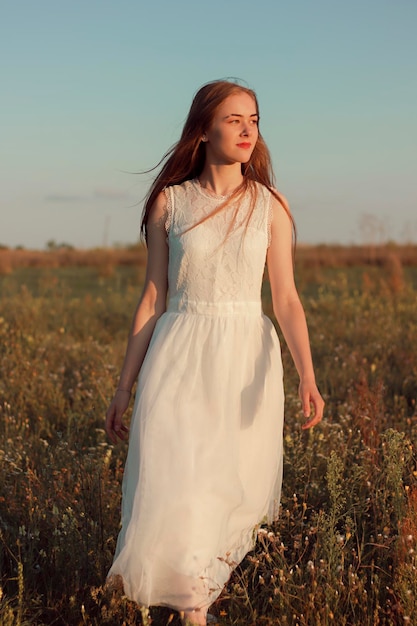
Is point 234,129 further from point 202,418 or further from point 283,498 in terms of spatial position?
point 283,498

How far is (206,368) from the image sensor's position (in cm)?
285

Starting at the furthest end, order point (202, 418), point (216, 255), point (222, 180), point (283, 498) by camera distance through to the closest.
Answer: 1. point (283, 498)
2. point (222, 180)
3. point (216, 255)
4. point (202, 418)

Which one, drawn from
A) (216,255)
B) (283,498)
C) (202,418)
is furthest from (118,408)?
(283,498)

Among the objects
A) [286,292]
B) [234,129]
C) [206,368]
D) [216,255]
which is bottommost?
[206,368]

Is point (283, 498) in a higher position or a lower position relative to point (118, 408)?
lower

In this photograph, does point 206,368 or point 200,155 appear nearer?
point 206,368

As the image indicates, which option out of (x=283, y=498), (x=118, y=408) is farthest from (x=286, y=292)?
(x=283, y=498)

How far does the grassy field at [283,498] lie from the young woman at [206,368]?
18 cm

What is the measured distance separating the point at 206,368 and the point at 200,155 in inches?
36.2

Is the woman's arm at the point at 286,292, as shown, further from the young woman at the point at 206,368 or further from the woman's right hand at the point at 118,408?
the woman's right hand at the point at 118,408

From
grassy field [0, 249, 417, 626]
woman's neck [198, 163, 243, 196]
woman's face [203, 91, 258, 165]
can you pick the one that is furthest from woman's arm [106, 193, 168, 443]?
grassy field [0, 249, 417, 626]

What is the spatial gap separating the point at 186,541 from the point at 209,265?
1013mm

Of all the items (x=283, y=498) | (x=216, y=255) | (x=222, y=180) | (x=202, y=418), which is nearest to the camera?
(x=202, y=418)

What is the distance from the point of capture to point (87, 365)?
639 centimetres
